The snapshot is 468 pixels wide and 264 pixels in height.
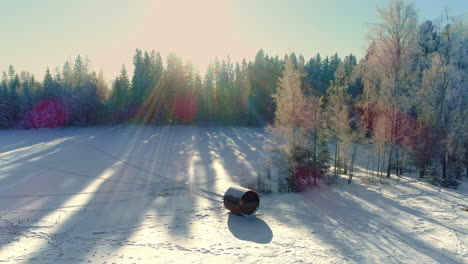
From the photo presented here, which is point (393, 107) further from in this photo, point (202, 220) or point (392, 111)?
point (202, 220)

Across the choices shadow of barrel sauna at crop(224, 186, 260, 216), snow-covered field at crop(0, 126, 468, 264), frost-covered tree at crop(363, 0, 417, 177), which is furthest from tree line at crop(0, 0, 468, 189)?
shadow of barrel sauna at crop(224, 186, 260, 216)

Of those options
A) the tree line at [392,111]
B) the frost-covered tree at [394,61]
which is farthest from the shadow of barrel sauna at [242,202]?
the frost-covered tree at [394,61]

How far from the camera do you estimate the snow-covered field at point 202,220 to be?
26.6 feet

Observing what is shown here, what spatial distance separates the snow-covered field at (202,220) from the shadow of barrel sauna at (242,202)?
1.21ft

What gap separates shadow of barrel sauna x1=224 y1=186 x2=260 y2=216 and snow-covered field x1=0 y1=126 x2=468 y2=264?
37cm

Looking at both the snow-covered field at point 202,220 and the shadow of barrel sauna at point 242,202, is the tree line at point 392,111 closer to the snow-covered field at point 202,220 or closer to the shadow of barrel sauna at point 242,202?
the snow-covered field at point 202,220

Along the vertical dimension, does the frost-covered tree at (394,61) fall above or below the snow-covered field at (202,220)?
above

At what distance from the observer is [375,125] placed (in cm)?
2111

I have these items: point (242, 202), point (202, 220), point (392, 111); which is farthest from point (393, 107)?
point (202, 220)

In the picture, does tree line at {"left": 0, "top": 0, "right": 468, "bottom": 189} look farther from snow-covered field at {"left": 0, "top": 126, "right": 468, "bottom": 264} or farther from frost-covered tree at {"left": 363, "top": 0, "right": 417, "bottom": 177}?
snow-covered field at {"left": 0, "top": 126, "right": 468, "bottom": 264}

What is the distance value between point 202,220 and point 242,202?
182 centimetres

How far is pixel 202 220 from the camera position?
37.3 ft

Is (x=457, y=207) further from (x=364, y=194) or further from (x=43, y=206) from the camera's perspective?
(x=43, y=206)

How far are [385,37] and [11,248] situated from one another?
23195 millimetres
